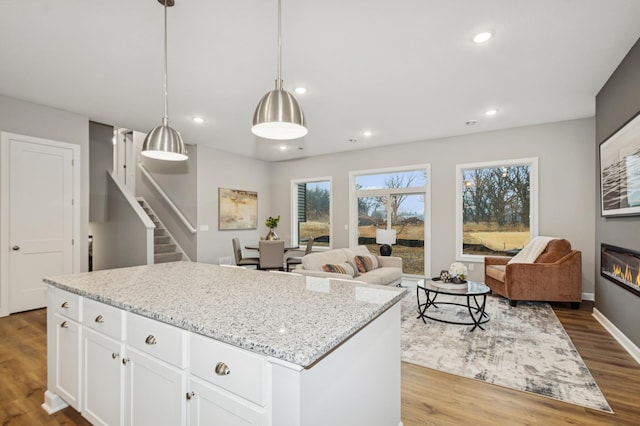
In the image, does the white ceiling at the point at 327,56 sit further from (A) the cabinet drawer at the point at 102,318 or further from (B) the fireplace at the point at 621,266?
(A) the cabinet drawer at the point at 102,318

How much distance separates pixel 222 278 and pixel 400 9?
233 cm

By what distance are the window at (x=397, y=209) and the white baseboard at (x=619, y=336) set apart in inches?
101

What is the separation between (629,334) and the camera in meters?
2.93

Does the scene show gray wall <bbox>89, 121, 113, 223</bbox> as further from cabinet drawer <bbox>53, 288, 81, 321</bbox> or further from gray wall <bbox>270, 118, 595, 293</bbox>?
cabinet drawer <bbox>53, 288, 81, 321</bbox>

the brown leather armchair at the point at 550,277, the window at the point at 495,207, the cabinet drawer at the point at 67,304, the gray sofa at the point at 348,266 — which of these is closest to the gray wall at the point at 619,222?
the brown leather armchair at the point at 550,277

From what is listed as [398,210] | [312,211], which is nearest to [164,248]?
[312,211]

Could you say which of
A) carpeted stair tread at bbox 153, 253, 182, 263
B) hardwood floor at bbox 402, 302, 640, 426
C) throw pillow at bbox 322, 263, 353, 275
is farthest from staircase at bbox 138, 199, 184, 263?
hardwood floor at bbox 402, 302, 640, 426

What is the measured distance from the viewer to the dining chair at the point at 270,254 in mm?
5629

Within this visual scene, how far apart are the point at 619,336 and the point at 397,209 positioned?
3.78 meters

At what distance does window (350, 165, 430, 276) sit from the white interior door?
4949mm

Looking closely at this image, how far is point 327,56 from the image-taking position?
9.66 ft

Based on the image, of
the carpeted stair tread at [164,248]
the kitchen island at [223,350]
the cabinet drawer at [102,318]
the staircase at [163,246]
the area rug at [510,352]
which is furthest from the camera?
the carpeted stair tread at [164,248]

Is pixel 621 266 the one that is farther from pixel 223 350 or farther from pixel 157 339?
pixel 157 339

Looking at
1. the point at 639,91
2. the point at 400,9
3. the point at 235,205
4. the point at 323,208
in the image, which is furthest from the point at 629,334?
the point at 235,205
